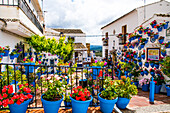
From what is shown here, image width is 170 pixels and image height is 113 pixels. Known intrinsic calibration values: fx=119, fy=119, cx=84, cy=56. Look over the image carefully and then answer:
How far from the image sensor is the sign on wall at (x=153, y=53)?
611 cm

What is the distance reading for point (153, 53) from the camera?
630 cm

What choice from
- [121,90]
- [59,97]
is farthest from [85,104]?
[121,90]

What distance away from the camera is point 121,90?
3191mm

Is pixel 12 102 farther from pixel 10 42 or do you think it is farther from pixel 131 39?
pixel 131 39

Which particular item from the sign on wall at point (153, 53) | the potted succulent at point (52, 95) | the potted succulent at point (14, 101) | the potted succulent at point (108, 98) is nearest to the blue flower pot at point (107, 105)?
the potted succulent at point (108, 98)

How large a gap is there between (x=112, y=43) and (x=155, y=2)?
642 cm

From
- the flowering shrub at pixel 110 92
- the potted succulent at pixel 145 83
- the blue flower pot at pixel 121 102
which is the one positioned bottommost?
the potted succulent at pixel 145 83

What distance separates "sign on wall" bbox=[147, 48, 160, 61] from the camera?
611 cm

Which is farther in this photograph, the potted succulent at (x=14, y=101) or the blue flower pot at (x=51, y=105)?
the blue flower pot at (x=51, y=105)

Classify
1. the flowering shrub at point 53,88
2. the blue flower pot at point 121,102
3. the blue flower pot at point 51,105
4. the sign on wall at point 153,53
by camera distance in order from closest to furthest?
the blue flower pot at point 51,105, the flowering shrub at point 53,88, the blue flower pot at point 121,102, the sign on wall at point 153,53

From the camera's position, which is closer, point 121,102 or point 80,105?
point 80,105

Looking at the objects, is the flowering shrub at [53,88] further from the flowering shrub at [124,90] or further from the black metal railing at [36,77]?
the flowering shrub at [124,90]

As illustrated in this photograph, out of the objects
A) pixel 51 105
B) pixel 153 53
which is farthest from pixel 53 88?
pixel 153 53

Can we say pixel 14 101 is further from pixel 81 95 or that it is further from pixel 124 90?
pixel 124 90
